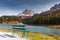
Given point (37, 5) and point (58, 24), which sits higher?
point (37, 5)

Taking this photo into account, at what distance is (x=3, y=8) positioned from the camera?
14.0 ft

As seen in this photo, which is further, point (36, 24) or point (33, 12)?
point (36, 24)

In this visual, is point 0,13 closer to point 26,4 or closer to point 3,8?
point 3,8

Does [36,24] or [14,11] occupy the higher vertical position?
[14,11]

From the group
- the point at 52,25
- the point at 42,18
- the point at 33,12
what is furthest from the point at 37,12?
the point at 52,25

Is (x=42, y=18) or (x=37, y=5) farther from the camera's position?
(x=42, y=18)

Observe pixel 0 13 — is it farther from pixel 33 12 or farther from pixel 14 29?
pixel 33 12

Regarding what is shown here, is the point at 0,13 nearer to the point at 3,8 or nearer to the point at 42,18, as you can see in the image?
the point at 3,8

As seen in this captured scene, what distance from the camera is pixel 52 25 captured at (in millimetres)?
4766

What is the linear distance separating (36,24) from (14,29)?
683 millimetres

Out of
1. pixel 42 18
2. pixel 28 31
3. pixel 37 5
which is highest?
pixel 37 5

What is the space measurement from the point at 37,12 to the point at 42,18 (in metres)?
0.40

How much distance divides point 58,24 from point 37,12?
29.1 inches

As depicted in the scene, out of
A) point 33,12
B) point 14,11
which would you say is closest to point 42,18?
point 33,12
